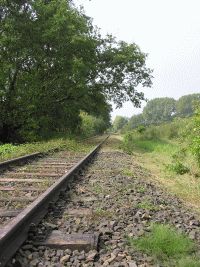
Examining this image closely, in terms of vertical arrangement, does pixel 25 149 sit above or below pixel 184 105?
below

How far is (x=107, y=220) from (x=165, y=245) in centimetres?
101

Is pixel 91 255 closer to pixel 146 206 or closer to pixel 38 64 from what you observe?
pixel 146 206

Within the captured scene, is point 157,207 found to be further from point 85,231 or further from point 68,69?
point 68,69

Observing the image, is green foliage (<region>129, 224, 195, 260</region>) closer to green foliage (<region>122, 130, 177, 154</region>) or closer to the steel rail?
the steel rail

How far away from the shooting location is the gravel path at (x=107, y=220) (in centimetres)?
330

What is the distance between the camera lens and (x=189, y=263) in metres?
3.19

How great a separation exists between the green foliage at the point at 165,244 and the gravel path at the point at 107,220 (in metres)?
0.12

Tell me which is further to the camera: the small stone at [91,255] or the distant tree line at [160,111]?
the distant tree line at [160,111]

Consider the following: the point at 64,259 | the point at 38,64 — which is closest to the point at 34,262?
the point at 64,259

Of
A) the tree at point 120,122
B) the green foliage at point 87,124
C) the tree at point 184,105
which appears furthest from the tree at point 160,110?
the green foliage at point 87,124

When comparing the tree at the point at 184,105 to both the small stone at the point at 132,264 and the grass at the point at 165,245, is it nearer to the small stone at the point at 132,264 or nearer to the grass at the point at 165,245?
the grass at the point at 165,245

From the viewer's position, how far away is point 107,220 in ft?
14.6

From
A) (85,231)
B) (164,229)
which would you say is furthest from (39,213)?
(164,229)

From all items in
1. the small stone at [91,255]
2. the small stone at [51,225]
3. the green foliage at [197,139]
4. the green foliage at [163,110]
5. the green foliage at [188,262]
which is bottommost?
the small stone at [91,255]
